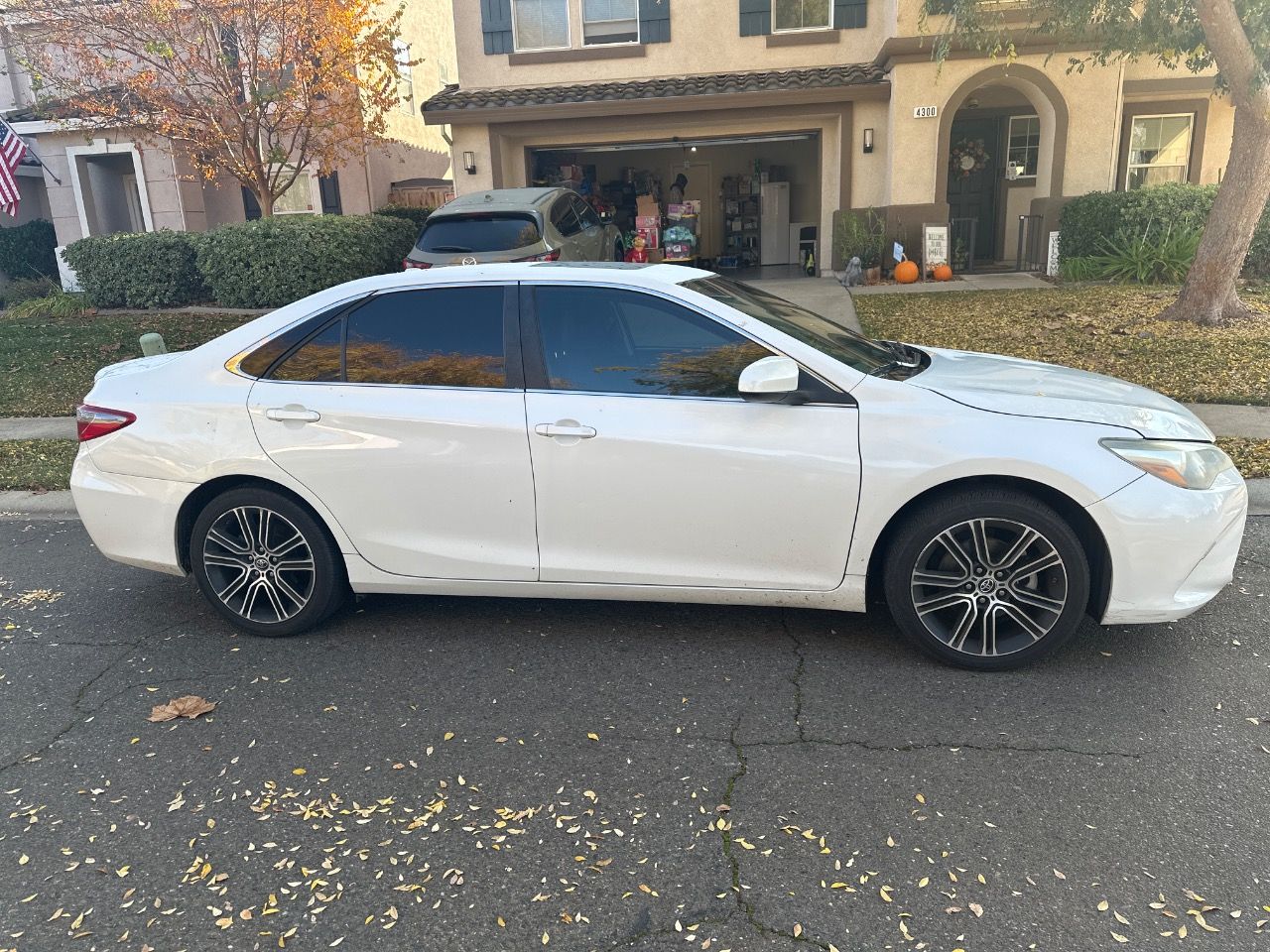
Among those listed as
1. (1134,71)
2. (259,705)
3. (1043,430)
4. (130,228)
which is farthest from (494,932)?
(130,228)

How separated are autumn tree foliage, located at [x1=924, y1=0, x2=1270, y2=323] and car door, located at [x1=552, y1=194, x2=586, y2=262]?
15.8 feet

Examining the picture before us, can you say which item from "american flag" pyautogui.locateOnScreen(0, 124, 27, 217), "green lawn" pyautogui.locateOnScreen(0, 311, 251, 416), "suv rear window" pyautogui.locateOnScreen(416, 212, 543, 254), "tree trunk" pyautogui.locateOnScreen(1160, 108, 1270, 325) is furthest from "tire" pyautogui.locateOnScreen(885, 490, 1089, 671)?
"american flag" pyautogui.locateOnScreen(0, 124, 27, 217)

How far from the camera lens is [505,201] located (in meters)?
11.8

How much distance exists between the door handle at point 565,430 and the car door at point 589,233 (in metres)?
8.82

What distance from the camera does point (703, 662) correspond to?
4023mm

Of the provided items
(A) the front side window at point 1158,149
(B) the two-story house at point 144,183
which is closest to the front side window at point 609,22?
(B) the two-story house at point 144,183

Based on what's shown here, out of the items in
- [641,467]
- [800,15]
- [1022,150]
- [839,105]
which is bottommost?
[641,467]

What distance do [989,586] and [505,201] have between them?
936 centimetres

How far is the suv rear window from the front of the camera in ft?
36.4

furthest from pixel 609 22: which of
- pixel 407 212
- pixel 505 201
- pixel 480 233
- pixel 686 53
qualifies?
pixel 480 233

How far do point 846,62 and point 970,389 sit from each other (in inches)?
550

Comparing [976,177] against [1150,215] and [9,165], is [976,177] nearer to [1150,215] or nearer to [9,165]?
[1150,215]

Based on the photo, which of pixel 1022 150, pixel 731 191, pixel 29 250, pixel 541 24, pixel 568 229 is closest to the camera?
pixel 568 229

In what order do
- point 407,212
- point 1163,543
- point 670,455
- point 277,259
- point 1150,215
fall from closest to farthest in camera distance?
point 1163,543
point 670,455
point 1150,215
point 277,259
point 407,212
